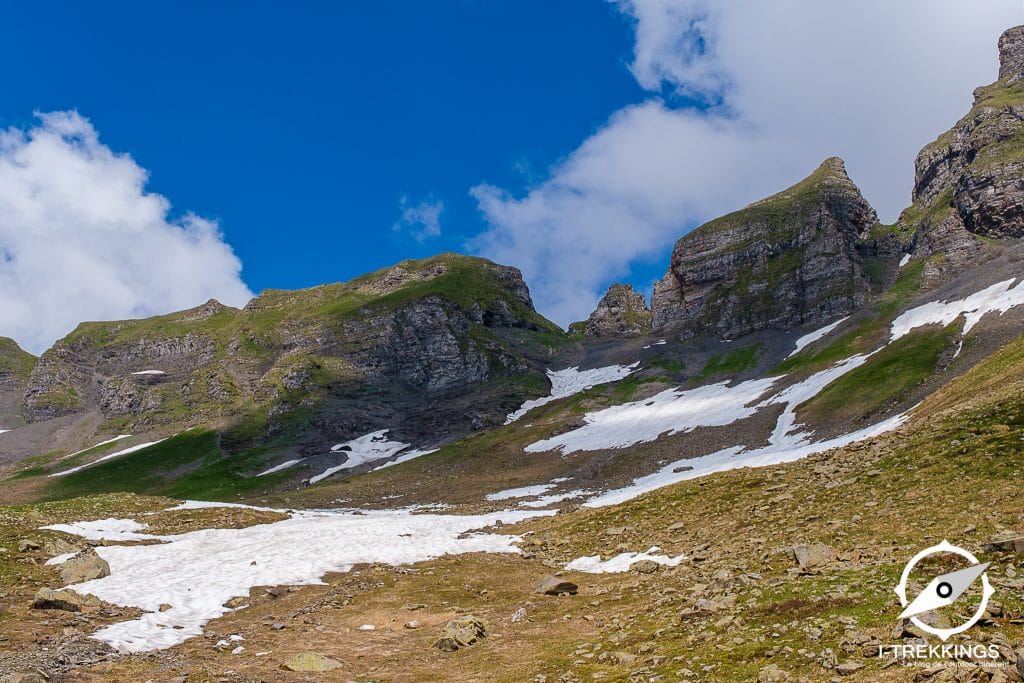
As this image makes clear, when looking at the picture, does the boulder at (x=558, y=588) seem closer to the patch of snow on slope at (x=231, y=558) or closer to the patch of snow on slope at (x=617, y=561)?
the patch of snow on slope at (x=617, y=561)

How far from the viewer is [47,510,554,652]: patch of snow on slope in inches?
878

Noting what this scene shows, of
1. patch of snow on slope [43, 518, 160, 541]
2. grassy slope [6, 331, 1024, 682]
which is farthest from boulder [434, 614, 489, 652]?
patch of snow on slope [43, 518, 160, 541]

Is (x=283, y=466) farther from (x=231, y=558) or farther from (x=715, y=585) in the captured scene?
(x=715, y=585)

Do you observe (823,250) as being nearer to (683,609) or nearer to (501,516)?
(501,516)

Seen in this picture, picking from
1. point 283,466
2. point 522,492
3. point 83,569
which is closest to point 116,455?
point 283,466

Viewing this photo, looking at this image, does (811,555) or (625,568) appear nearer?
(811,555)

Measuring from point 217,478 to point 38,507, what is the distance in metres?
113

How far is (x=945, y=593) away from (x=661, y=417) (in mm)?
104750

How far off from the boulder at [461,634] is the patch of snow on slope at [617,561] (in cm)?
1015

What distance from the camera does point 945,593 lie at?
12375 mm

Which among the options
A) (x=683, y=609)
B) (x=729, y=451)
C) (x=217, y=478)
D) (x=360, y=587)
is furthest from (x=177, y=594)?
(x=217, y=478)

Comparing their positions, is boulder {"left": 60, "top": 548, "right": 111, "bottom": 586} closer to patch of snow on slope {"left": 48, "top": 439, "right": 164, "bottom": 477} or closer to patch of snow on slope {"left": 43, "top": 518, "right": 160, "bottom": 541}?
patch of snow on slope {"left": 43, "top": 518, "right": 160, "bottom": 541}

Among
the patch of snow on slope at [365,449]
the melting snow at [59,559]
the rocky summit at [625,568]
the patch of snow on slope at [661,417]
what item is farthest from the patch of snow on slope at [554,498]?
the patch of snow on slope at [365,449]

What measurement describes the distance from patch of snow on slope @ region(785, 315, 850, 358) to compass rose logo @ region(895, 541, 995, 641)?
145m
